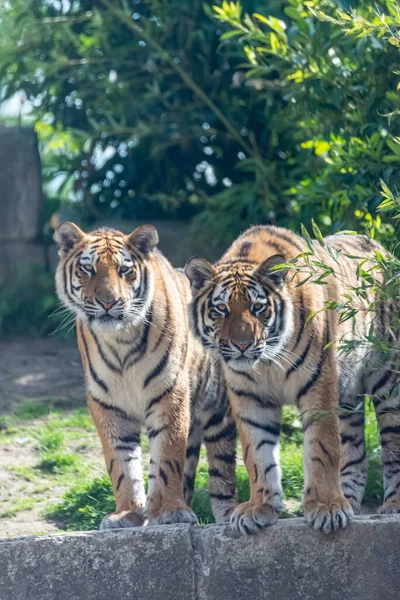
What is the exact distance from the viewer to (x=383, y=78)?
5492 millimetres

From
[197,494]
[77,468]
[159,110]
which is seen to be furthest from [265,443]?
[159,110]

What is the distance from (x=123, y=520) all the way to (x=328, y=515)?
0.90 m

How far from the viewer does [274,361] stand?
423 cm

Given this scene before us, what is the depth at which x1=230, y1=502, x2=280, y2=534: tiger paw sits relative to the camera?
13.3ft

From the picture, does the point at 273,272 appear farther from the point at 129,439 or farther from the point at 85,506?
the point at 85,506

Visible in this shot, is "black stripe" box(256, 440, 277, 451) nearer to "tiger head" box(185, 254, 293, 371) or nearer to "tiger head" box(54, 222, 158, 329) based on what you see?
"tiger head" box(185, 254, 293, 371)

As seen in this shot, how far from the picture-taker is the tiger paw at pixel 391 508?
455cm

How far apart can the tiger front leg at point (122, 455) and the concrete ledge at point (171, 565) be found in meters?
0.41

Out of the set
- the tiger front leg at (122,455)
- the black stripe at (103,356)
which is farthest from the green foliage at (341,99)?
the tiger front leg at (122,455)

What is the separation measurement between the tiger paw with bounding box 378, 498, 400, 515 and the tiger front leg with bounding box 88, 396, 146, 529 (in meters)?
1.02

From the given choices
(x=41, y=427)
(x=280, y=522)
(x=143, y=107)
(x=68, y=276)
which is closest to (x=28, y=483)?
(x=41, y=427)

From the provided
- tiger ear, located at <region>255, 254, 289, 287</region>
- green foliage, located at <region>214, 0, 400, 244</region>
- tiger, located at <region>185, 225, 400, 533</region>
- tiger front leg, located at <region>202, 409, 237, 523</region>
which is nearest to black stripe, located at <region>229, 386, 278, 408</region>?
tiger, located at <region>185, 225, 400, 533</region>

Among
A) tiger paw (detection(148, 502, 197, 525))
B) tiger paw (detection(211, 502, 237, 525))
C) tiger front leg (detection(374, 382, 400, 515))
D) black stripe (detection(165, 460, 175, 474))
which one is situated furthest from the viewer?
tiger paw (detection(211, 502, 237, 525))

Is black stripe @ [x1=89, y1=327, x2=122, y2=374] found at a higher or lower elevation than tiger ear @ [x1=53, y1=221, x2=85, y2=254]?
lower
